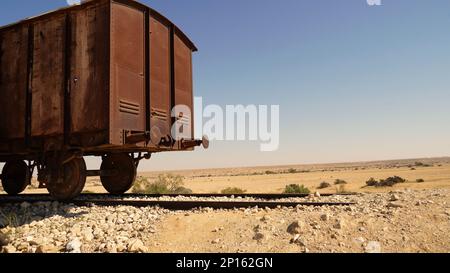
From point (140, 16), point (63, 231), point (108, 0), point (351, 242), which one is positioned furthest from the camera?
point (140, 16)

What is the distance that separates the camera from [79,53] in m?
8.38

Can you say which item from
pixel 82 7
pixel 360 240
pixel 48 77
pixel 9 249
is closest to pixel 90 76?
pixel 48 77

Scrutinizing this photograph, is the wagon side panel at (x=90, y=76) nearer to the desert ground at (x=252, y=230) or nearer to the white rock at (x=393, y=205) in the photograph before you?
the desert ground at (x=252, y=230)

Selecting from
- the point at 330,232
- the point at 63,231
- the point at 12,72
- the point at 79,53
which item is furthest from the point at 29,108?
the point at 330,232

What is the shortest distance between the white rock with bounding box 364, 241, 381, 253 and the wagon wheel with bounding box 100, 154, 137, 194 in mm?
7794

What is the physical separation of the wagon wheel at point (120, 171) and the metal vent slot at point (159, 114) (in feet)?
7.45

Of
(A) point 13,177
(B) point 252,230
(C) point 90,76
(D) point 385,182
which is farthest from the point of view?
(D) point 385,182

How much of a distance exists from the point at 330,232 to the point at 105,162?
7.94 metres

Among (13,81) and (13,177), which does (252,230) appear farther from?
(13,177)

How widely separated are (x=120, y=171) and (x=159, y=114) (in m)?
2.90

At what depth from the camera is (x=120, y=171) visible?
11.5 metres

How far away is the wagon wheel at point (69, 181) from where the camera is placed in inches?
349

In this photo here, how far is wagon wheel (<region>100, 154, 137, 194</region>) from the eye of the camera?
11336 millimetres
